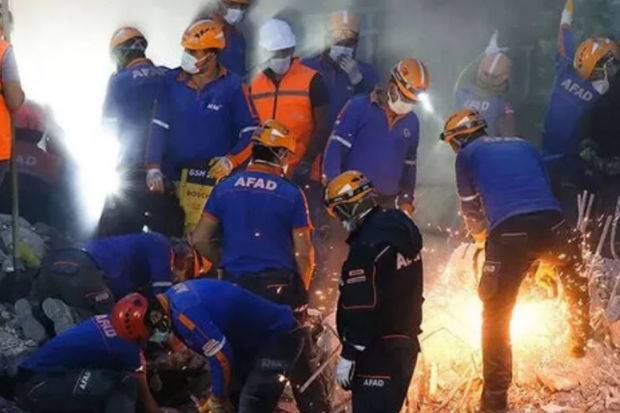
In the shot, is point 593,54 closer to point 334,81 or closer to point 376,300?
point 334,81

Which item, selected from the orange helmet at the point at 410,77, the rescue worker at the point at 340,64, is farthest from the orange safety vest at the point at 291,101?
the orange helmet at the point at 410,77

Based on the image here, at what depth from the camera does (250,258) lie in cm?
670

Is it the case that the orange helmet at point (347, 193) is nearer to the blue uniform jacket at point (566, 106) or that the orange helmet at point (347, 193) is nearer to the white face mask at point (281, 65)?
the white face mask at point (281, 65)

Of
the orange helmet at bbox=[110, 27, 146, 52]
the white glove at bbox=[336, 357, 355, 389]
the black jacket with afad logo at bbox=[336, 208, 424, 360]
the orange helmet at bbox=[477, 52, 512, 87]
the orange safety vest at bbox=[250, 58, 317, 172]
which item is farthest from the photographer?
the orange helmet at bbox=[477, 52, 512, 87]

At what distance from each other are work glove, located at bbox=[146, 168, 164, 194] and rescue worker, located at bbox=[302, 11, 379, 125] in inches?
88.7

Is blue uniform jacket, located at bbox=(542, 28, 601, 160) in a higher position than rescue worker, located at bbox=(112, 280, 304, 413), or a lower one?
higher

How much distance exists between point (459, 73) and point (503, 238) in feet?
16.2

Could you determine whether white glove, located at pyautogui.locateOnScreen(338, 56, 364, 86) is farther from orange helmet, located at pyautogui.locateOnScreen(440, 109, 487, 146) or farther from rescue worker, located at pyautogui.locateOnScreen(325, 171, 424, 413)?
rescue worker, located at pyautogui.locateOnScreen(325, 171, 424, 413)

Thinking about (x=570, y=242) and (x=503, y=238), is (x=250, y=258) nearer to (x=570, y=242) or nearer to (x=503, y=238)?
(x=503, y=238)

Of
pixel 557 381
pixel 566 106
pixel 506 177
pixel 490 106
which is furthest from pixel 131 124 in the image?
pixel 566 106

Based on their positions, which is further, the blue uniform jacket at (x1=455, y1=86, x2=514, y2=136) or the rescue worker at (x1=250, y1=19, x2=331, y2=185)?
the blue uniform jacket at (x1=455, y1=86, x2=514, y2=136)

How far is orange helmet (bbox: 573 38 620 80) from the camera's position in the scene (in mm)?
9039

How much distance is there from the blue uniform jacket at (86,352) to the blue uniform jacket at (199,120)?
1.93 meters

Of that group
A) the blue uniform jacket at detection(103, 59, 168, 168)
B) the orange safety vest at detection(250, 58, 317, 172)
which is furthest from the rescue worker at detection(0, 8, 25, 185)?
the orange safety vest at detection(250, 58, 317, 172)
